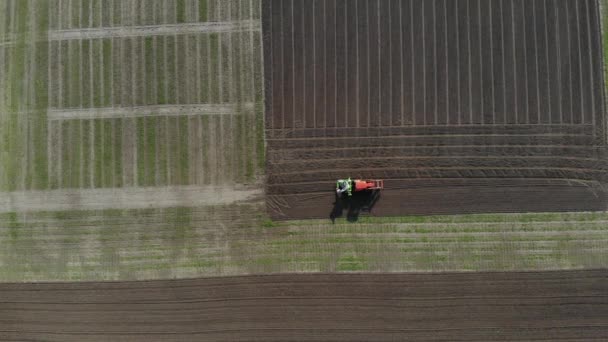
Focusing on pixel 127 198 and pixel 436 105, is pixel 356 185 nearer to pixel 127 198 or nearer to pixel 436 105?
pixel 436 105

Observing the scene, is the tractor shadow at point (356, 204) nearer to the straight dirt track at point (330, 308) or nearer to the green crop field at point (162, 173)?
the green crop field at point (162, 173)

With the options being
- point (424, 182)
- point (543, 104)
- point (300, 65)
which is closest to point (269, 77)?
point (300, 65)

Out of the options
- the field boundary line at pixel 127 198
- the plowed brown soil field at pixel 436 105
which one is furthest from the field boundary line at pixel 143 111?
the field boundary line at pixel 127 198

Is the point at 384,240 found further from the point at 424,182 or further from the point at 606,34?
the point at 606,34

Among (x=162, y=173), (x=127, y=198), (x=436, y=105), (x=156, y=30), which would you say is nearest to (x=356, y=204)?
(x=436, y=105)

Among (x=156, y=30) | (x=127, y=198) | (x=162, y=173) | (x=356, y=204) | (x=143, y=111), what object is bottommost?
(x=356, y=204)

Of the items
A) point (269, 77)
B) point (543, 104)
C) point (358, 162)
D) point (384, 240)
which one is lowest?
point (384, 240)

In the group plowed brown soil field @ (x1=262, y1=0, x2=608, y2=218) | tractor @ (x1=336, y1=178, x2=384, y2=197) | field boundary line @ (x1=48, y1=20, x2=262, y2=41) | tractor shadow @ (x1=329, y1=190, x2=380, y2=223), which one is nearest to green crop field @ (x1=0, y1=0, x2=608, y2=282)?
field boundary line @ (x1=48, y1=20, x2=262, y2=41)
